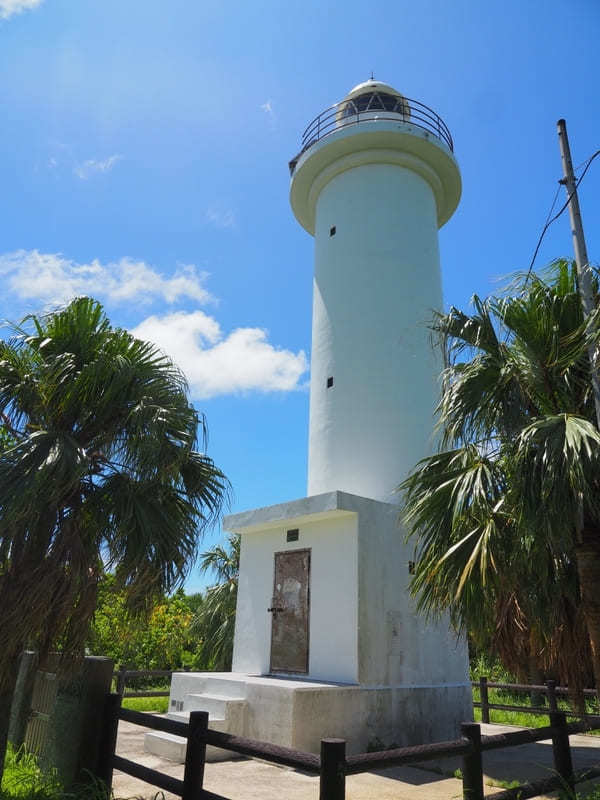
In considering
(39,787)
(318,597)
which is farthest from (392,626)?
(39,787)

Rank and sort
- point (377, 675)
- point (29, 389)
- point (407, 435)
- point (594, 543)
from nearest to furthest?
point (594, 543), point (29, 389), point (377, 675), point (407, 435)

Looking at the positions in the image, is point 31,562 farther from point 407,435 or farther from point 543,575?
point 407,435

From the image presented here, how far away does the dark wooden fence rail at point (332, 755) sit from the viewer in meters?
4.24

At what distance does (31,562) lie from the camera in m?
6.11

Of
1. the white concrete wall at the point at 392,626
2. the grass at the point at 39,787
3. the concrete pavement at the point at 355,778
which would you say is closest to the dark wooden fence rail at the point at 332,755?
the grass at the point at 39,787

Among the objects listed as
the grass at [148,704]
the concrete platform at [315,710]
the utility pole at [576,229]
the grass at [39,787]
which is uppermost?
the utility pole at [576,229]

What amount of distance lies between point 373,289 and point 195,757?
34.6 feet

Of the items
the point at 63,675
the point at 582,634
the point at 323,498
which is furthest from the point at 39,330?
the point at 582,634

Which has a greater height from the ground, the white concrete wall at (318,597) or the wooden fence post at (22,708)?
the white concrete wall at (318,597)

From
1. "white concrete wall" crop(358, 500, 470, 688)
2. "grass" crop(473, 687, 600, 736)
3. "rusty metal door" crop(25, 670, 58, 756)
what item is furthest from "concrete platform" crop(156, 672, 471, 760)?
"grass" crop(473, 687, 600, 736)

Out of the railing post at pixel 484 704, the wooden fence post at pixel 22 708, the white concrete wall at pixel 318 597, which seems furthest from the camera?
the railing post at pixel 484 704

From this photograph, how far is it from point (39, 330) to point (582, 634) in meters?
7.03

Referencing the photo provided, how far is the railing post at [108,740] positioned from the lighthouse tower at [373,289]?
6.83 meters

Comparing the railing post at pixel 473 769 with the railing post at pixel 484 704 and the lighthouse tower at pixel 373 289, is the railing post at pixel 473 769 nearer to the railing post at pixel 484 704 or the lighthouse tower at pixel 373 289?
the lighthouse tower at pixel 373 289
